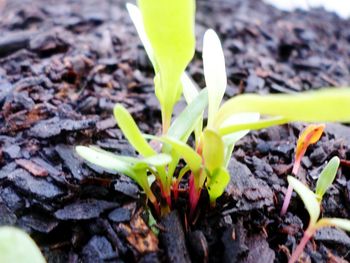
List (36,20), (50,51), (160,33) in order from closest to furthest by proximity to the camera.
Result: 1. (160,33)
2. (50,51)
3. (36,20)

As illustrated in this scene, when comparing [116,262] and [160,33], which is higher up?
[160,33]

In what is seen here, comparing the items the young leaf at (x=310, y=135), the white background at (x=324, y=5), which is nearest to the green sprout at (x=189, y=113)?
the young leaf at (x=310, y=135)

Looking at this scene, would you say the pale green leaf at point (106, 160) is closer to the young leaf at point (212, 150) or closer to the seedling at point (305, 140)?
the young leaf at point (212, 150)

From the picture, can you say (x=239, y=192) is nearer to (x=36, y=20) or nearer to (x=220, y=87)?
(x=220, y=87)

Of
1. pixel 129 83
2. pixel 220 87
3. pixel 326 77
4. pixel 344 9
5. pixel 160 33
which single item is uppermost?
pixel 160 33

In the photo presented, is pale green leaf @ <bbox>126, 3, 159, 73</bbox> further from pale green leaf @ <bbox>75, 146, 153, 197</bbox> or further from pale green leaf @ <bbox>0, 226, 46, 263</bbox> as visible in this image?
pale green leaf @ <bbox>0, 226, 46, 263</bbox>

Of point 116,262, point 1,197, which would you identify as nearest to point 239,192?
point 116,262

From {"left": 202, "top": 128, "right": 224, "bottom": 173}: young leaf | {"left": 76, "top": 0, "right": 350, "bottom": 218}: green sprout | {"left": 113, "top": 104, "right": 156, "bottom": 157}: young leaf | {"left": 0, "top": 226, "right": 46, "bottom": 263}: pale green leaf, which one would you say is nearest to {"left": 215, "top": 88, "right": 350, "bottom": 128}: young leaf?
{"left": 76, "top": 0, "right": 350, "bottom": 218}: green sprout

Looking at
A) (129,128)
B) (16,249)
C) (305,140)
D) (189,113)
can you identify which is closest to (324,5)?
(305,140)
